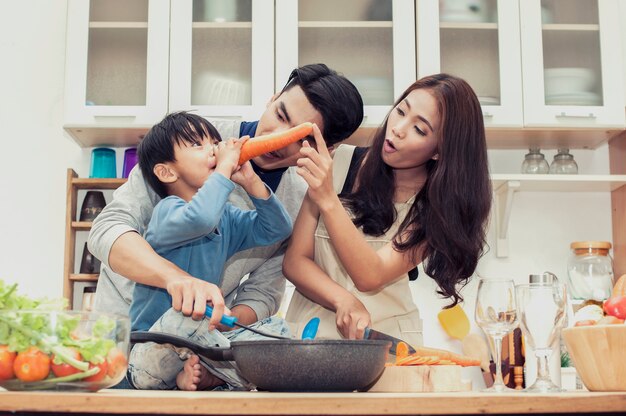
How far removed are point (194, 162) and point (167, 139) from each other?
0.26ft

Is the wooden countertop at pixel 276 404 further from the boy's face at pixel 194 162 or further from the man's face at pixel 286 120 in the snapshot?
the man's face at pixel 286 120

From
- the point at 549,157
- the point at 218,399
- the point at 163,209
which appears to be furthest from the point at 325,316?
the point at 549,157

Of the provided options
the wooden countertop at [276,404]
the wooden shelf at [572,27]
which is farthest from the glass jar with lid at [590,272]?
the wooden countertop at [276,404]

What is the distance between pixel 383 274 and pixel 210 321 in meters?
0.54

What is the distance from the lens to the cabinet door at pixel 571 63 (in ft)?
9.93

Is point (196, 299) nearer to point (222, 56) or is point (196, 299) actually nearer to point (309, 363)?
point (309, 363)

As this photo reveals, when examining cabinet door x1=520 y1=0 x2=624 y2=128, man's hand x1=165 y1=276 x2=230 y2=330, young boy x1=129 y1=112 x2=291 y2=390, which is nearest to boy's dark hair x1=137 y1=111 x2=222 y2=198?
young boy x1=129 y1=112 x2=291 y2=390

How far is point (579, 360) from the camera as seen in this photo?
45.9 inches

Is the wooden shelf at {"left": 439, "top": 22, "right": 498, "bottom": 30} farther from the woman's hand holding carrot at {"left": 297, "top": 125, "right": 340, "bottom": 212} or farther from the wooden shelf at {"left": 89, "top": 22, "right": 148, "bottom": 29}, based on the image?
Result: the woman's hand holding carrot at {"left": 297, "top": 125, "right": 340, "bottom": 212}

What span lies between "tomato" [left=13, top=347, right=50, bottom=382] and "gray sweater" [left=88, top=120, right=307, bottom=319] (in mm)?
620

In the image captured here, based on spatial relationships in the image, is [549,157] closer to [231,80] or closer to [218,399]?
[231,80]

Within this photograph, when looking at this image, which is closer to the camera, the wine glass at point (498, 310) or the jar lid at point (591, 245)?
the wine glass at point (498, 310)

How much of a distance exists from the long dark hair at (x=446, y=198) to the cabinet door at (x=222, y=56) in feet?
4.02

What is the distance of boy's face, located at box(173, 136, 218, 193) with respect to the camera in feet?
5.42
